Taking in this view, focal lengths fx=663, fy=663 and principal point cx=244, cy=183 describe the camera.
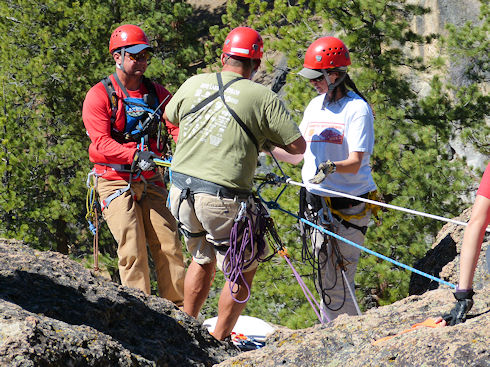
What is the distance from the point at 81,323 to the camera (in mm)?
3449

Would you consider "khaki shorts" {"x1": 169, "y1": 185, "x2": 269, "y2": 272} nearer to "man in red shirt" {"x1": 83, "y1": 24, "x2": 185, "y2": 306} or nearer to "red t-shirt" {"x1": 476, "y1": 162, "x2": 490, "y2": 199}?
"man in red shirt" {"x1": 83, "y1": 24, "x2": 185, "y2": 306}

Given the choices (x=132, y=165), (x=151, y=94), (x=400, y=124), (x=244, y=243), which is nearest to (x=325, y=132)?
(x=244, y=243)

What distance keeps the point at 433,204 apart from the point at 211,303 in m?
5.97

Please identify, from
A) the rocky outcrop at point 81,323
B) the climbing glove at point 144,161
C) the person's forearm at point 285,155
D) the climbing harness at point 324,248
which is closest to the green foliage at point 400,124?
the climbing harness at point 324,248

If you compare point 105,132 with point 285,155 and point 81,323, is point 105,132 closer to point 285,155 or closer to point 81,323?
point 285,155

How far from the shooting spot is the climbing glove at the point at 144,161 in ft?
16.6

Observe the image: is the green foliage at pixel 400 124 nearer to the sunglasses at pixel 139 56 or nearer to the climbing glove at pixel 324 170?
the sunglasses at pixel 139 56

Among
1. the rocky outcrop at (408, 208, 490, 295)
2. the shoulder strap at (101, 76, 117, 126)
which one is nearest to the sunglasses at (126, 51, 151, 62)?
the shoulder strap at (101, 76, 117, 126)

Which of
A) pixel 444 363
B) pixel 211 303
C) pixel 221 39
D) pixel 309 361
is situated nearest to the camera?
pixel 444 363

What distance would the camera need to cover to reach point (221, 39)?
11.4 m

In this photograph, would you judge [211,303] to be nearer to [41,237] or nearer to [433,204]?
[41,237]

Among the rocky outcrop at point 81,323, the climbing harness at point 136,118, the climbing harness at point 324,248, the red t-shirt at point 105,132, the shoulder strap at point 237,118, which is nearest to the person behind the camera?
the rocky outcrop at point 81,323

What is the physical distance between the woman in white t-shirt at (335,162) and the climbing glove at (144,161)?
39.5 inches

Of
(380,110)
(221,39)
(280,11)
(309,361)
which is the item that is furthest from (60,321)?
(221,39)
